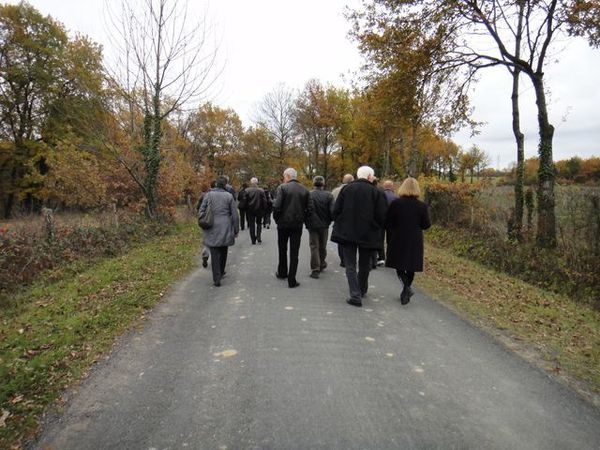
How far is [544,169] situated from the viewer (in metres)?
11.5

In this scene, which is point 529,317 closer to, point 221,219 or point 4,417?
point 221,219

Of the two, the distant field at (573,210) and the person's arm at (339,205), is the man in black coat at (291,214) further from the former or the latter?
the distant field at (573,210)

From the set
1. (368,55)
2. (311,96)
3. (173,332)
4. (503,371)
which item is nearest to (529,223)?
(368,55)

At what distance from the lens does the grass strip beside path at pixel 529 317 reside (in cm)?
456

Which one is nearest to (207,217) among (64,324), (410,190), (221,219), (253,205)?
(221,219)

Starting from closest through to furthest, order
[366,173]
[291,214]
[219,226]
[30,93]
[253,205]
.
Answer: [366,173] → [291,214] → [219,226] → [253,205] → [30,93]

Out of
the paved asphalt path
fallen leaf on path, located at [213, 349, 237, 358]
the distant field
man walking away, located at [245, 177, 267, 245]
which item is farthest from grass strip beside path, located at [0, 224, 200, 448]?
the distant field

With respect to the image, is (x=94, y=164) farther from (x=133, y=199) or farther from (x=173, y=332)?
(x=173, y=332)

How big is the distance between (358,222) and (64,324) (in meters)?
4.49

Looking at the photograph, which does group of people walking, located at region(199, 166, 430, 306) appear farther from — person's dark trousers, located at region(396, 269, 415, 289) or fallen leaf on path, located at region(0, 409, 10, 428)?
fallen leaf on path, located at region(0, 409, 10, 428)

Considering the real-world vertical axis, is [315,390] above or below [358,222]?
below

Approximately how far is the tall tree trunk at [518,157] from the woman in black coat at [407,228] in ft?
22.9

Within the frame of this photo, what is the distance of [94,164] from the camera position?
19.5 meters

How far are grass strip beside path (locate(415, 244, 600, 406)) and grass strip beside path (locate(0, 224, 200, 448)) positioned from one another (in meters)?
5.02
